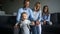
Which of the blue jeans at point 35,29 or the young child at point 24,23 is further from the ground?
the young child at point 24,23

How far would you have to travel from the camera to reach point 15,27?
148 centimetres

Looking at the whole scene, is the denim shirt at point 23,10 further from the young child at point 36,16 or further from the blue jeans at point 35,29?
the blue jeans at point 35,29

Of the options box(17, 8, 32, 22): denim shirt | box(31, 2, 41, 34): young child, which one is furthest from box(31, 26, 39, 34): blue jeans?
box(17, 8, 32, 22): denim shirt

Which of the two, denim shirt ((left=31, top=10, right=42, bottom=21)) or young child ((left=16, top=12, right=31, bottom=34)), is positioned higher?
denim shirt ((left=31, top=10, right=42, bottom=21))

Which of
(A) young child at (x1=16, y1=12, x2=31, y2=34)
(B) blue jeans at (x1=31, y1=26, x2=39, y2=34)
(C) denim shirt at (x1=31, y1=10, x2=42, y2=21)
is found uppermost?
(C) denim shirt at (x1=31, y1=10, x2=42, y2=21)

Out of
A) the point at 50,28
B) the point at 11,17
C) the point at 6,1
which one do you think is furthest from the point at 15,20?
the point at 50,28

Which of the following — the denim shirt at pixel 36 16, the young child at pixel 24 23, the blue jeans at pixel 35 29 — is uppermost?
the denim shirt at pixel 36 16

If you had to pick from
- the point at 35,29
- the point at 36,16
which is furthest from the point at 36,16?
the point at 35,29

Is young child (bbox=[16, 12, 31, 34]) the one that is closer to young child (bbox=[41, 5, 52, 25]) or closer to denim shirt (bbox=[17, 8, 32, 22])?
denim shirt (bbox=[17, 8, 32, 22])

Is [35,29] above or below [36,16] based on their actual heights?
below

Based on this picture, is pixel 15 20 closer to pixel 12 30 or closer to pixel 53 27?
pixel 12 30

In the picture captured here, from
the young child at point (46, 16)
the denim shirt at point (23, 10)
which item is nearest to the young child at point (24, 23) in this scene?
the denim shirt at point (23, 10)

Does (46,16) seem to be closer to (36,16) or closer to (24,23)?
(36,16)

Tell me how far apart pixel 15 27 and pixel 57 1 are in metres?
0.48
